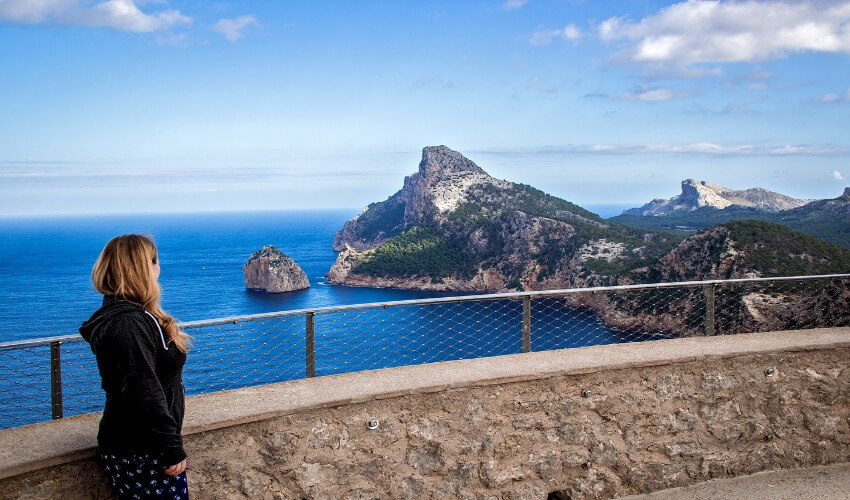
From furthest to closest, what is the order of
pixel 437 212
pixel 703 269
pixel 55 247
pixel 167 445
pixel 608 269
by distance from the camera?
pixel 55 247, pixel 437 212, pixel 608 269, pixel 703 269, pixel 167 445

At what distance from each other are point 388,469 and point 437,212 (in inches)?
3329

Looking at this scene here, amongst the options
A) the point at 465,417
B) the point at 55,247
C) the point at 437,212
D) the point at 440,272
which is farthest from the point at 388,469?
the point at 55,247

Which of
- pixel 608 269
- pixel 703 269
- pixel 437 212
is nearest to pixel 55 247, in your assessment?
pixel 437 212

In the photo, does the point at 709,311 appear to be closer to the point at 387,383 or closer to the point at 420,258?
the point at 387,383

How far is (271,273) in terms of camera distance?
7669cm

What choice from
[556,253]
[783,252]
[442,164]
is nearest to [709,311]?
[783,252]

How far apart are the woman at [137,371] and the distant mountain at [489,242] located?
4651 cm

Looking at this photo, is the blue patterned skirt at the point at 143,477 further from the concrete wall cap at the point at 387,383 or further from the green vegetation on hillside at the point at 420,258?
the green vegetation on hillside at the point at 420,258

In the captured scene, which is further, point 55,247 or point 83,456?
point 55,247

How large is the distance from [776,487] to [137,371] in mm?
4138

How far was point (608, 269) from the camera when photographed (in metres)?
54.9

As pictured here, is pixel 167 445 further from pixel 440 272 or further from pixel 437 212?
pixel 437 212

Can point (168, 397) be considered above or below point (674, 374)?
above

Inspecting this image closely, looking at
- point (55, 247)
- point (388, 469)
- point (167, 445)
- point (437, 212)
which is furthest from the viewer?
point (55, 247)
